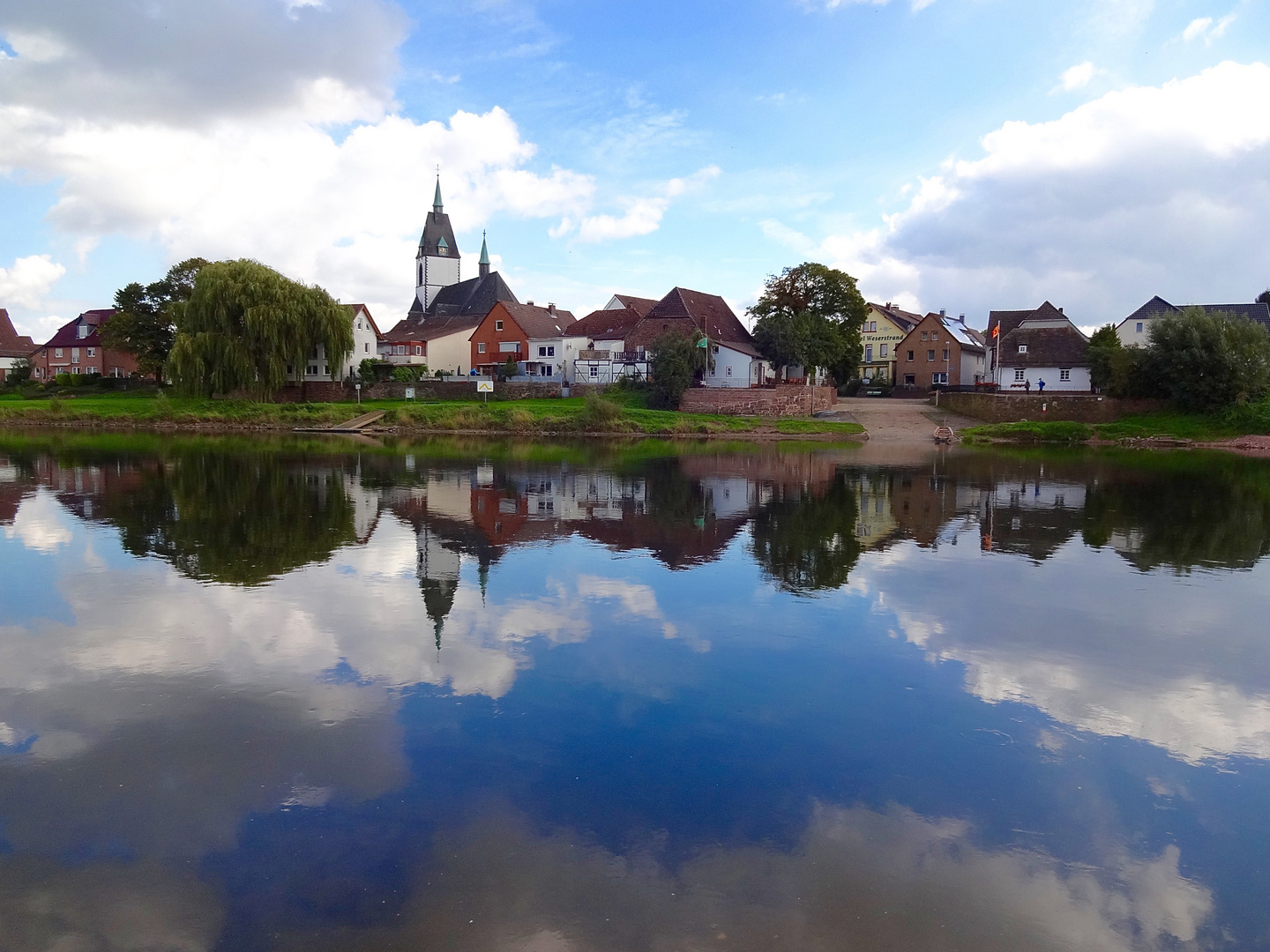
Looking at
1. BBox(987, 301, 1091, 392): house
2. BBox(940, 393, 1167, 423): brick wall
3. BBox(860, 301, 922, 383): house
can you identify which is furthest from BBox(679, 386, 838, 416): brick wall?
BBox(860, 301, 922, 383): house

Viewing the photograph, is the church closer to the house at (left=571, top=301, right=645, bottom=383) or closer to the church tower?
the church tower

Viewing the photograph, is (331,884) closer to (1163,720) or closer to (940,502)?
(1163,720)

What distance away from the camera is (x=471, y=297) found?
103 m

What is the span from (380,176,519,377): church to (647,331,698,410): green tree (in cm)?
2808

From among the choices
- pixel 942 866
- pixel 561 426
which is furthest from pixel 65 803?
pixel 561 426

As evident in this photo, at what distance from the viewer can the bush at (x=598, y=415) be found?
189ft

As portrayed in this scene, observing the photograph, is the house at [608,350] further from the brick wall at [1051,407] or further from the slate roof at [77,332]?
the slate roof at [77,332]

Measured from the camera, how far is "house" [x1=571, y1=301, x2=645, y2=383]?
233 ft

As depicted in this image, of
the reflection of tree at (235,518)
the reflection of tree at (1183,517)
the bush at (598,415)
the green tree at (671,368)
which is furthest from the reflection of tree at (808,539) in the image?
the green tree at (671,368)

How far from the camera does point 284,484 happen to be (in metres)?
28.0

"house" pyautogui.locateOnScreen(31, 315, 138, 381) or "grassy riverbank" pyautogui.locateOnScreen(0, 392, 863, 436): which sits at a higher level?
"house" pyautogui.locateOnScreen(31, 315, 138, 381)

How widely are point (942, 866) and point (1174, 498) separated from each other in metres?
25.8

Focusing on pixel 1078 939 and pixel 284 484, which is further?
pixel 284 484

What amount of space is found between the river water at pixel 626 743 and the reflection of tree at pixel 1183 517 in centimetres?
60
